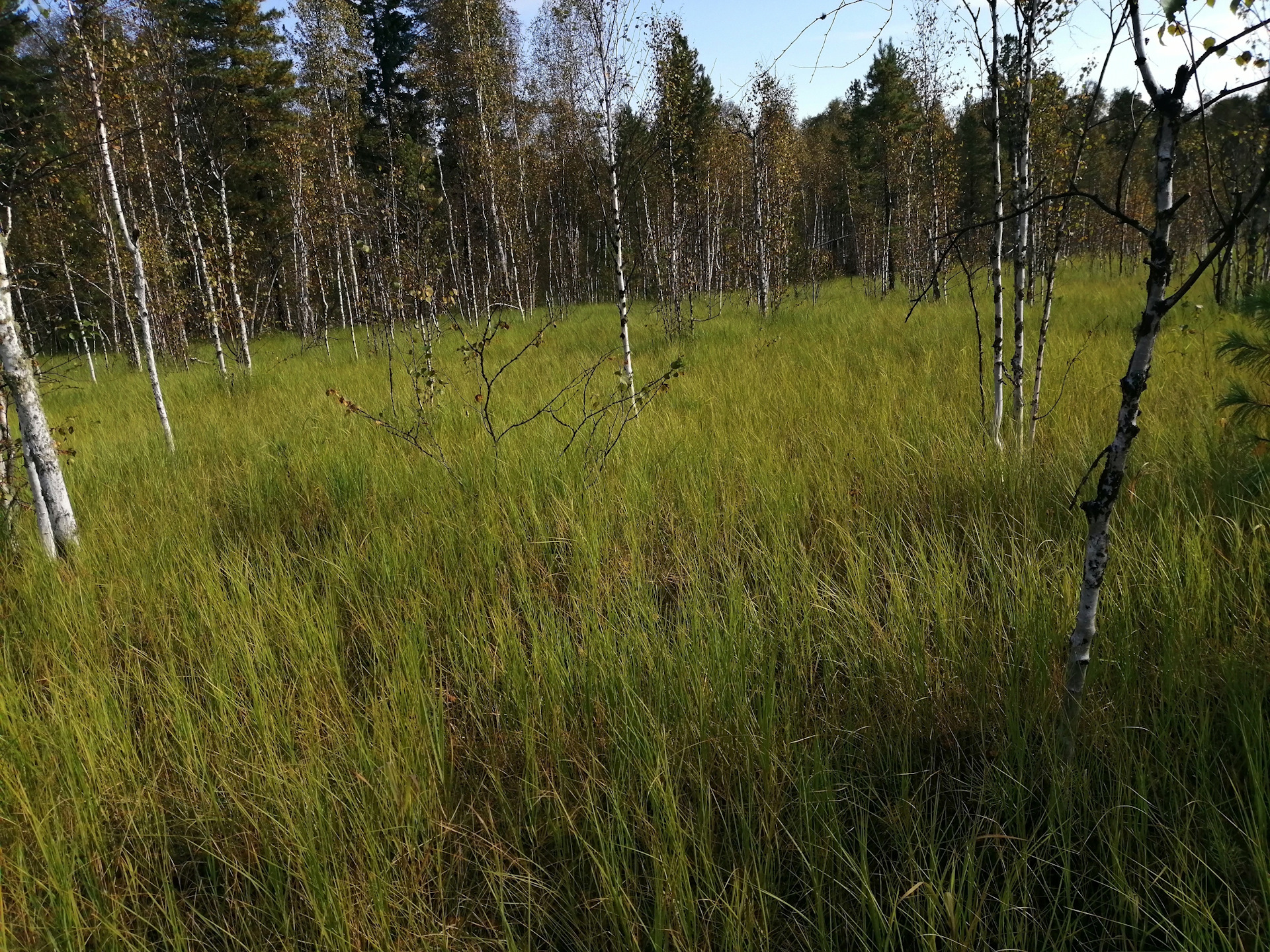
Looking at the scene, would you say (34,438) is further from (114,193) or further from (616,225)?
(616,225)

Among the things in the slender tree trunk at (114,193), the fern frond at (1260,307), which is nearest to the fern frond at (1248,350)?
the fern frond at (1260,307)

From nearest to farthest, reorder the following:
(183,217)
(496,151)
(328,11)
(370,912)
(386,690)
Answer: (370,912) → (386,690) → (183,217) → (328,11) → (496,151)

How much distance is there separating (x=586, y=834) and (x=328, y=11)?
18.8 m

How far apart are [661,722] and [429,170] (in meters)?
20.5

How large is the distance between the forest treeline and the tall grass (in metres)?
1.58

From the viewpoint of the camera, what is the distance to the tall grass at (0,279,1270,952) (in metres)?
1.32

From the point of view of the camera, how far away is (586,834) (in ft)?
4.98

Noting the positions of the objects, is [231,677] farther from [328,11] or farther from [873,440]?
[328,11]

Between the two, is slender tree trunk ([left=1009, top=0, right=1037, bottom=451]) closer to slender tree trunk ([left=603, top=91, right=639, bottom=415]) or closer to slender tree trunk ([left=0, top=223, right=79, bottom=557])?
slender tree trunk ([left=603, top=91, right=639, bottom=415])

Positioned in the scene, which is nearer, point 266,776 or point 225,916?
point 225,916

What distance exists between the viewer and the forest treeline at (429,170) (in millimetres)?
6086

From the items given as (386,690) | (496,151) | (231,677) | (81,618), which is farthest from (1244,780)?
(496,151)

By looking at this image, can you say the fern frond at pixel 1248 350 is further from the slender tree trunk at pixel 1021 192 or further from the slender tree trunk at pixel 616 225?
the slender tree trunk at pixel 616 225

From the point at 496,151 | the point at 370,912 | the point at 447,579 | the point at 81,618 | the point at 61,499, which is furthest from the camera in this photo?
the point at 496,151
